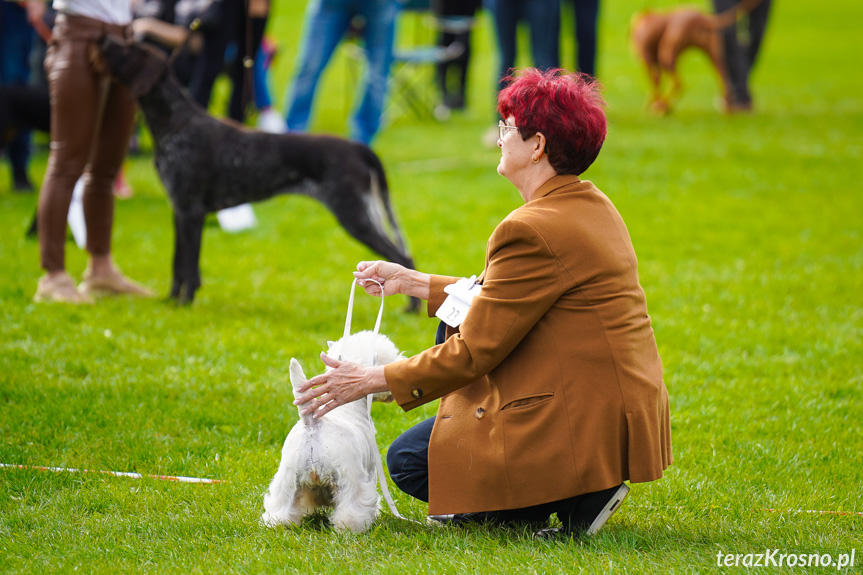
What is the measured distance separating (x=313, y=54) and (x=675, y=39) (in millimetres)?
6632

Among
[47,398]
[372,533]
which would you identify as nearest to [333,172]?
[47,398]

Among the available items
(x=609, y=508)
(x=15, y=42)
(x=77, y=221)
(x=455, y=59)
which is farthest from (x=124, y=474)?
(x=455, y=59)

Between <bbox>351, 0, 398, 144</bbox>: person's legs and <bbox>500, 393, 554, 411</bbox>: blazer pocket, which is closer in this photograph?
<bbox>500, 393, 554, 411</bbox>: blazer pocket

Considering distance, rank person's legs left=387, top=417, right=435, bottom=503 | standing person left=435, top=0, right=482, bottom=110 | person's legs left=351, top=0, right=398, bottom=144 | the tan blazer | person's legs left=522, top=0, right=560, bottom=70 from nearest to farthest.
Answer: the tan blazer
person's legs left=387, top=417, right=435, bottom=503
person's legs left=351, top=0, right=398, bottom=144
person's legs left=522, top=0, right=560, bottom=70
standing person left=435, top=0, right=482, bottom=110

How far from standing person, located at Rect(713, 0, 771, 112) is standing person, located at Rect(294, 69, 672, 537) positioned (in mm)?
11498

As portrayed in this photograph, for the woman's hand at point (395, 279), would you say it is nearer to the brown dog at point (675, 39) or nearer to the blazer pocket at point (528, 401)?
the blazer pocket at point (528, 401)

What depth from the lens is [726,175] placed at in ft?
31.7

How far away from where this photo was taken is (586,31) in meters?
11.3

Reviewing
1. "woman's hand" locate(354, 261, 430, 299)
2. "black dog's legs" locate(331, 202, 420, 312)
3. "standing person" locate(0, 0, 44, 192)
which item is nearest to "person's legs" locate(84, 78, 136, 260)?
"black dog's legs" locate(331, 202, 420, 312)

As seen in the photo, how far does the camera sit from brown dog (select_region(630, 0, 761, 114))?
13391 millimetres

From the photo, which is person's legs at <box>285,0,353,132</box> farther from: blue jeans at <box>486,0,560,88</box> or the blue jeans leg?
the blue jeans leg

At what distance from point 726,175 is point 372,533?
25.4ft

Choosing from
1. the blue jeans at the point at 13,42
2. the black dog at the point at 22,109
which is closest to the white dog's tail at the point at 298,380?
the black dog at the point at 22,109

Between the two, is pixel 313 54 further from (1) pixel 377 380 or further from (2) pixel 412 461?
(1) pixel 377 380
